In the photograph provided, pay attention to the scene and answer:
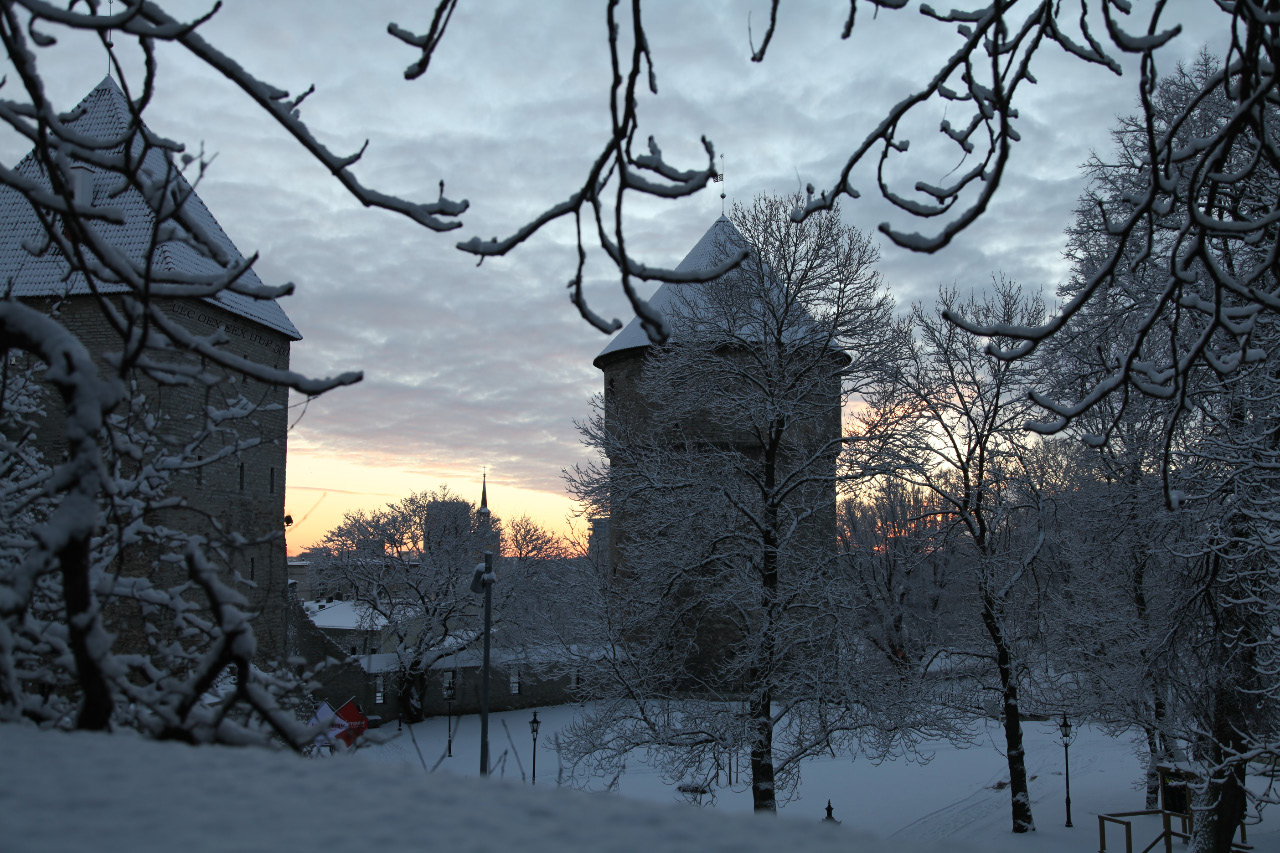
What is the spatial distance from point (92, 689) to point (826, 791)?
20.1 meters

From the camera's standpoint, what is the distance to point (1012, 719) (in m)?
15.9

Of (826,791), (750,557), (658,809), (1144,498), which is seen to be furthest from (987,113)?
(826,791)

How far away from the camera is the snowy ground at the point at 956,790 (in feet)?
50.9

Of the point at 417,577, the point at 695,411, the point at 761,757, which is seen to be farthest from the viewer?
the point at 417,577

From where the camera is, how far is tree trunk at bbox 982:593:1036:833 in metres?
15.8

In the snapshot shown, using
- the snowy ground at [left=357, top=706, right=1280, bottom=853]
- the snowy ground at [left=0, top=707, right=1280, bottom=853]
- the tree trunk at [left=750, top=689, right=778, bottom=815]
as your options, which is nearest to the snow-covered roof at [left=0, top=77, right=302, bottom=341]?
the snowy ground at [left=357, top=706, right=1280, bottom=853]

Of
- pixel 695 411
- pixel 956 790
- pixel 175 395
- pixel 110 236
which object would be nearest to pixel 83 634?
pixel 695 411

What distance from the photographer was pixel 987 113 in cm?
373

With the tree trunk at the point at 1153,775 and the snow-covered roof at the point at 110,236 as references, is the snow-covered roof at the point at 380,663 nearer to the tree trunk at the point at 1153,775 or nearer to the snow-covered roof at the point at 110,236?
the snow-covered roof at the point at 110,236

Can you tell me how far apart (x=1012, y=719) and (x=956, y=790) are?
512 centimetres

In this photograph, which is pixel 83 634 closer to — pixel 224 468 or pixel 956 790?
pixel 224 468

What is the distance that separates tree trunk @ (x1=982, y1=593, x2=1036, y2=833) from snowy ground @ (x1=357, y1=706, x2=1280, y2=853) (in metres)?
0.39

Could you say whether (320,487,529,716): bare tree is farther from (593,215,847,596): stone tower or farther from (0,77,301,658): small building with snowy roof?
(0,77,301,658): small building with snowy roof

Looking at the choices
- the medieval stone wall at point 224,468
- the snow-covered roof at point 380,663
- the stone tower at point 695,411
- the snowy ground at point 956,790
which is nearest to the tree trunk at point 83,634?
the stone tower at point 695,411
